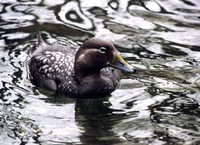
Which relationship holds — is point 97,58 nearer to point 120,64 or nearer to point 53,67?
point 120,64

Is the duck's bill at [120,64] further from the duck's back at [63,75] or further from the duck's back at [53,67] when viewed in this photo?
the duck's back at [53,67]

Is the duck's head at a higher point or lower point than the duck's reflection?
higher

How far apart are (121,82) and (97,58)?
2.57 feet

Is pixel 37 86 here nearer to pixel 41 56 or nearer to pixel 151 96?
pixel 41 56

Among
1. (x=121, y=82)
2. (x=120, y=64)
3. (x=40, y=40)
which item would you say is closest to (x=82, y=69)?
(x=120, y=64)

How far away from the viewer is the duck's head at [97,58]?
9289 millimetres

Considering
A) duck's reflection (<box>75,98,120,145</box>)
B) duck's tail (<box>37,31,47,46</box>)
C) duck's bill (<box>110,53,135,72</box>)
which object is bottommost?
duck's reflection (<box>75,98,120,145</box>)

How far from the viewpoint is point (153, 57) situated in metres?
10.7

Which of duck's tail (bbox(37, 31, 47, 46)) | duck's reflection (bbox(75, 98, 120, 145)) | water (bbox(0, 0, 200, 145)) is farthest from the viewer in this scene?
duck's tail (bbox(37, 31, 47, 46))

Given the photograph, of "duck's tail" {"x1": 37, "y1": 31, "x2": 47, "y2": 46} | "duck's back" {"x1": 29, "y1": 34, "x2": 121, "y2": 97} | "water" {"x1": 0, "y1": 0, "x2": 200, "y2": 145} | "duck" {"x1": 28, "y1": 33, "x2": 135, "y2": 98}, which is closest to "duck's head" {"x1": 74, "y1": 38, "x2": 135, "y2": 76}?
"duck" {"x1": 28, "y1": 33, "x2": 135, "y2": 98}

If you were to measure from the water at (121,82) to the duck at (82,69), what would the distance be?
0.45 feet

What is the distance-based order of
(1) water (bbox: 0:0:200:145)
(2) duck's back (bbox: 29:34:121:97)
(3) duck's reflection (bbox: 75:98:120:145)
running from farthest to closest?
(2) duck's back (bbox: 29:34:121:97) → (1) water (bbox: 0:0:200:145) → (3) duck's reflection (bbox: 75:98:120:145)

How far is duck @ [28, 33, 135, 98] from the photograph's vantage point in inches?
368

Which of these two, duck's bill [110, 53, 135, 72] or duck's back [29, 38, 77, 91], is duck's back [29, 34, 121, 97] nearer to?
duck's back [29, 38, 77, 91]
